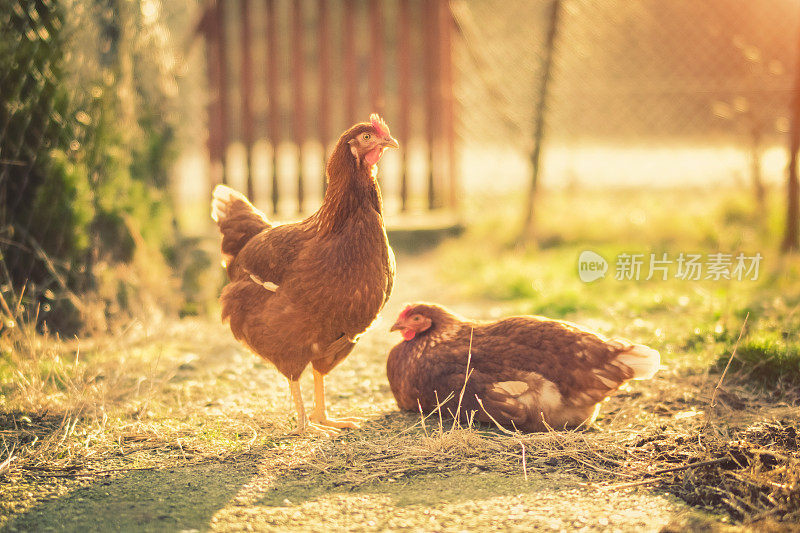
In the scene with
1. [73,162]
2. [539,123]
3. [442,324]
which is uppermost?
[539,123]

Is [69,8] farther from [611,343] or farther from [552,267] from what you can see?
[552,267]

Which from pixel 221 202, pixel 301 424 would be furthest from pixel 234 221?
pixel 301 424

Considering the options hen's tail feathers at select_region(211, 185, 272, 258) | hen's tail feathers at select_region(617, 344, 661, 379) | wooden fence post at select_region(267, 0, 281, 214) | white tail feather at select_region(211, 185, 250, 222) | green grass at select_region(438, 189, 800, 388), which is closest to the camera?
hen's tail feathers at select_region(617, 344, 661, 379)

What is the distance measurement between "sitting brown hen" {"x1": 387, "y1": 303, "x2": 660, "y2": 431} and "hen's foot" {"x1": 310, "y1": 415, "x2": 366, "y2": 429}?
25 cm

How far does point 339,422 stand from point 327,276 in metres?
0.76

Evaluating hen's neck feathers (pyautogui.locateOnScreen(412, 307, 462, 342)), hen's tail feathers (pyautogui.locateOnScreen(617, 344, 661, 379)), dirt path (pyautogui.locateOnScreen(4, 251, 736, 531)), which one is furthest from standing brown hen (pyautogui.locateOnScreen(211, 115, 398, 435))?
hen's tail feathers (pyautogui.locateOnScreen(617, 344, 661, 379))

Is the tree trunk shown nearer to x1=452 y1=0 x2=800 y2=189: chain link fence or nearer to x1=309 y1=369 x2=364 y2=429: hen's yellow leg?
x1=452 y1=0 x2=800 y2=189: chain link fence

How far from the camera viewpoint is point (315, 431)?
133 inches

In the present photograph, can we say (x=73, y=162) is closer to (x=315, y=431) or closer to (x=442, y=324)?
(x=315, y=431)

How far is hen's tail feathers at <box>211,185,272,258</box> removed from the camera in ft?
12.5

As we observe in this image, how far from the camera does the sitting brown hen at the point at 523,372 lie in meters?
3.19

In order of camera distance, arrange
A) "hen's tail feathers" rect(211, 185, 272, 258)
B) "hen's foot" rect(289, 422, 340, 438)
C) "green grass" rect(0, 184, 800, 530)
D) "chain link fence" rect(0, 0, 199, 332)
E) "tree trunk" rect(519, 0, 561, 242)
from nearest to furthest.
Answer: "green grass" rect(0, 184, 800, 530) → "hen's foot" rect(289, 422, 340, 438) → "hen's tail feathers" rect(211, 185, 272, 258) → "chain link fence" rect(0, 0, 199, 332) → "tree trunk" rect(519, 0, 561, 242)

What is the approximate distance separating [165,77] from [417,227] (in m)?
3.14

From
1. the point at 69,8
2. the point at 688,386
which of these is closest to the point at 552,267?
the point at 688,386
